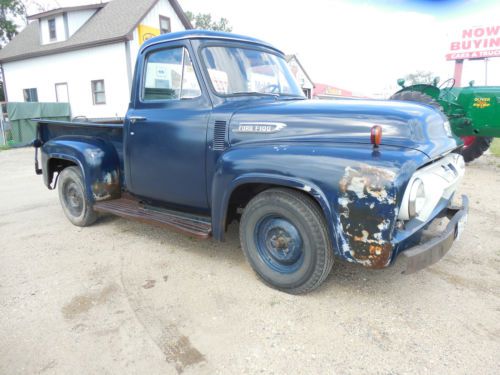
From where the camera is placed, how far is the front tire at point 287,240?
2.71 meters

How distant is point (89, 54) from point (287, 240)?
17674 millimetres

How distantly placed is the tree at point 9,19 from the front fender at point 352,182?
32.5 m

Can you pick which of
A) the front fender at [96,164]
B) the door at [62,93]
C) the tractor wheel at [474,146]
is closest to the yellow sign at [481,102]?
the tractor wheel at [474,146]

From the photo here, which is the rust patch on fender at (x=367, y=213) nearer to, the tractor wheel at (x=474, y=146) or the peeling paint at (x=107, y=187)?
the peeling paint at (x=107, y=187)

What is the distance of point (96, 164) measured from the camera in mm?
4316

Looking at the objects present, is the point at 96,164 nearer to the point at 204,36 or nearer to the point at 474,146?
the point at 204,36

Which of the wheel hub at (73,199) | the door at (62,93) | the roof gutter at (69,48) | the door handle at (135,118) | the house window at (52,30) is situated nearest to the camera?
the door handle at (135,118)

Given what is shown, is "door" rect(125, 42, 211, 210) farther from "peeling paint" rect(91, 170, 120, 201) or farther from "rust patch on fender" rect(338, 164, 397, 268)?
"rust patch on fender" rect(338, 164, 397, 268)

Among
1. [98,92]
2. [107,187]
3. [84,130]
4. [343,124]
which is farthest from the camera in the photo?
[98,92]

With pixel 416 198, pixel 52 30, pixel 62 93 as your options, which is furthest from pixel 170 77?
pixel 52 30

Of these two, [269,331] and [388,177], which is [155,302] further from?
[388,177]

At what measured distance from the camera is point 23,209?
5.73 meters

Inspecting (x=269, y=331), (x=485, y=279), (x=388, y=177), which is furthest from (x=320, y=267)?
(x=485, y=279)

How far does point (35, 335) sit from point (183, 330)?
3.41 ft
